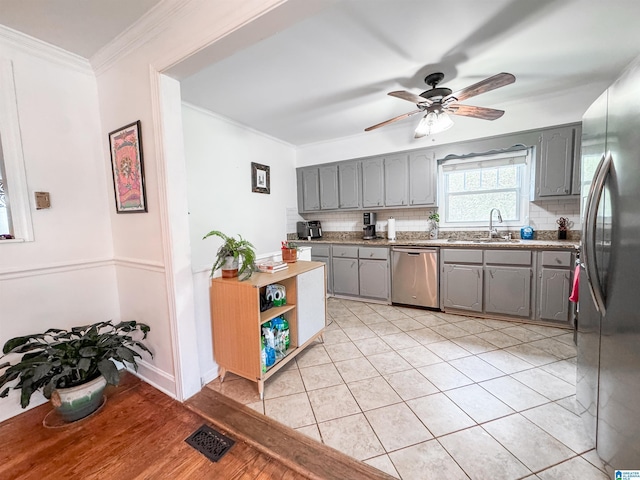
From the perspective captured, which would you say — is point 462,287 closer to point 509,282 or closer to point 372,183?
point 509,282

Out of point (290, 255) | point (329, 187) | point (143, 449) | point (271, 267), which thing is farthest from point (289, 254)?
point (329, 187)

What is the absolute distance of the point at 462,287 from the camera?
9.83 feet

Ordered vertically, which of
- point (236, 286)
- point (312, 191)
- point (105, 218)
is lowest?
point (236, 286)

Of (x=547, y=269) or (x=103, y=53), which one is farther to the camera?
(x=547, y=269)

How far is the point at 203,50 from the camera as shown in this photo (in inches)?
53.9

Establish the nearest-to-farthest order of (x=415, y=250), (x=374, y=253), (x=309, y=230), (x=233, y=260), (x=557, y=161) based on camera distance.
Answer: (x=233, y=260)
(x=557, y=161)
(x=415, y=250)
(x=374, y=253)
(x=309, y=230)

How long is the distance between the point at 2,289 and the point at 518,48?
12.7ft

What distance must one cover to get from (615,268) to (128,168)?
271 cm

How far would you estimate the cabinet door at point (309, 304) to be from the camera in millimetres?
2031

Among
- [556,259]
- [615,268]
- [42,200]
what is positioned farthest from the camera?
[556,259]

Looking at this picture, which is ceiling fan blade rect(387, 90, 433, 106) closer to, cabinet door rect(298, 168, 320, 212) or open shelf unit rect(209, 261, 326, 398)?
open shelf unit rect(209, 261, 326, 398)

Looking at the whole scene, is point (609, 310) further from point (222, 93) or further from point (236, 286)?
point (222, 93)

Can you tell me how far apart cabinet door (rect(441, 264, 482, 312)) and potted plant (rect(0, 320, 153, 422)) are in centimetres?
312

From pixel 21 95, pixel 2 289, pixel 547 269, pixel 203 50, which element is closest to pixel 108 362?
pixel 2 289
